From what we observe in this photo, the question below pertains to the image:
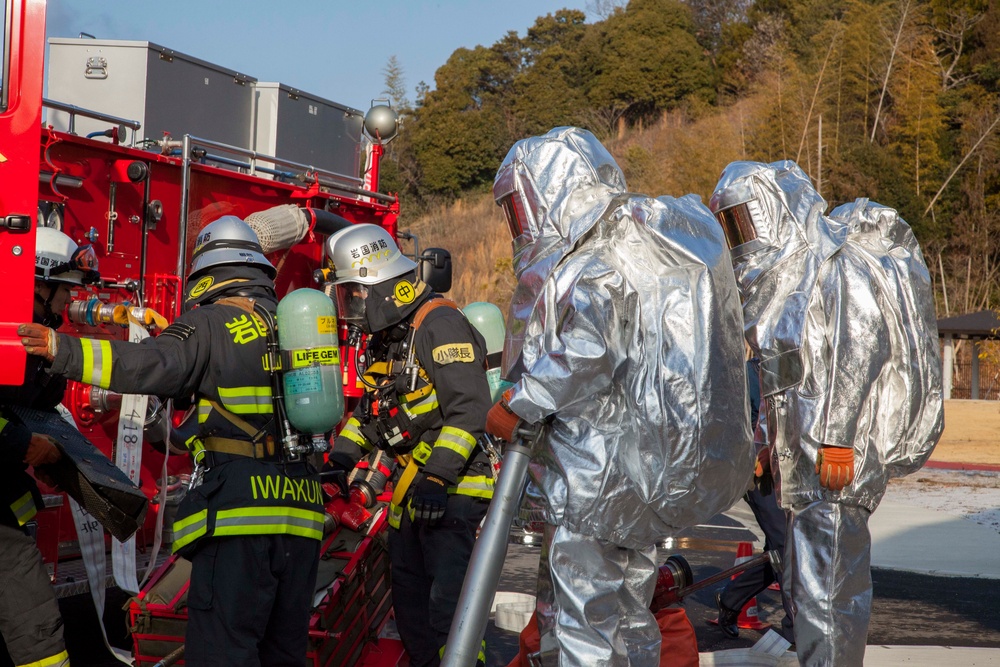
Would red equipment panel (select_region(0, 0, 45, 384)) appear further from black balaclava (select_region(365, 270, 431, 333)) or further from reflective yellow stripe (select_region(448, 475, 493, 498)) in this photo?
reflective yellow stripe (select_region(448, 475, 493, 498))

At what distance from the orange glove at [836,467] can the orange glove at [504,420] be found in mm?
1670

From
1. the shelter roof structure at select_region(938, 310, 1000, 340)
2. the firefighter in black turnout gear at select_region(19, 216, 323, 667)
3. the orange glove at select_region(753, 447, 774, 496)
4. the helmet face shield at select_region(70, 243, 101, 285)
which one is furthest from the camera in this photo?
the shelter roof structure at select_region(938, 310, 1000, 340)

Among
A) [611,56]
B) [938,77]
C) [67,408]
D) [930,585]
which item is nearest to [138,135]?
[67,408]

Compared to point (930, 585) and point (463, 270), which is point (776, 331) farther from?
point (463, 270)

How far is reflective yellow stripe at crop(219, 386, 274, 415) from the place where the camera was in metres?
3.58

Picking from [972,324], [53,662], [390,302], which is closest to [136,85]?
[390,302]

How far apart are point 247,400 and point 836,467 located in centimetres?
242

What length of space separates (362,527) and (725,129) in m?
28.1

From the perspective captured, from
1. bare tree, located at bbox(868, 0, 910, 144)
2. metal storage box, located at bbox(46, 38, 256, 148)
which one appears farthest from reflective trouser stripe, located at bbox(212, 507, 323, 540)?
bare tree, located at bbox(868, 0, 910, 144)

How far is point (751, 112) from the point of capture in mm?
35469

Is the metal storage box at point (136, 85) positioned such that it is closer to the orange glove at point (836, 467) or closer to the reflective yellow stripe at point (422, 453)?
the reflective yellow stripe at point (422, 453)

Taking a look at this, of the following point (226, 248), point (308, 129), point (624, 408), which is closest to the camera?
point (624, 408)

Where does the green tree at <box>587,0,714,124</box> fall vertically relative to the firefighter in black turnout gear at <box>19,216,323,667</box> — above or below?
above

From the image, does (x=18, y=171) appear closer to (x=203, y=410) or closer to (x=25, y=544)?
(x=203, y=410)
